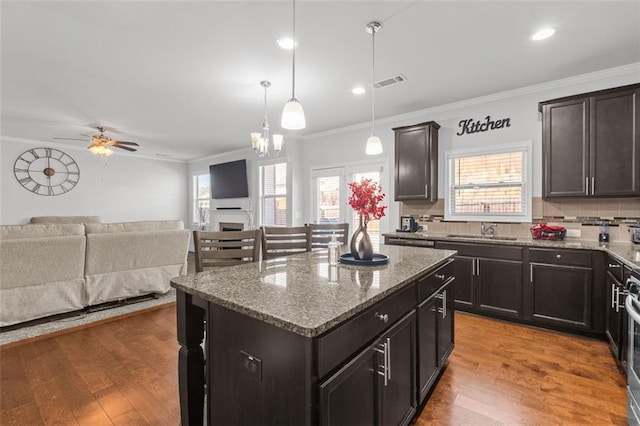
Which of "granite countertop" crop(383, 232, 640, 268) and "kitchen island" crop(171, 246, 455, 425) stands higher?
"granite countertop" crop(383, 232, 640, 268)

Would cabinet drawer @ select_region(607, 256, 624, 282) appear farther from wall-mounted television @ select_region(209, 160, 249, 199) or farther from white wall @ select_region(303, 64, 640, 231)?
wall-mounted television @ select_region(209, 160, 249, 199)

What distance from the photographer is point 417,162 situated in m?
4.08

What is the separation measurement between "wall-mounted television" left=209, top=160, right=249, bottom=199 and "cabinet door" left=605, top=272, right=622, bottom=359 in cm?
601

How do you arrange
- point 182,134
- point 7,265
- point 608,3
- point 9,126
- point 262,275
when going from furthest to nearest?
point 182,134, point 9,126, point 7,265, point 608,3, point 262,275

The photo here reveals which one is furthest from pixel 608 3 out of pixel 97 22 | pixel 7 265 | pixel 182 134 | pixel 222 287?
pixel 182 134

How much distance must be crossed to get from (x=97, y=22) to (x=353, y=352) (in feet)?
9.88

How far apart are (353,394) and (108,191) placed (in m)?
8.10

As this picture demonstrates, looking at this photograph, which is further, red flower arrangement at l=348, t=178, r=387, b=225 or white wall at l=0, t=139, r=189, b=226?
white wall at l=0, t=139, r=189, b=226

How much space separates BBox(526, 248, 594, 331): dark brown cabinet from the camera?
2.78 metres

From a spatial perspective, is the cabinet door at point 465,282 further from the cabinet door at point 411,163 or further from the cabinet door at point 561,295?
the cabinet door at point 411,163

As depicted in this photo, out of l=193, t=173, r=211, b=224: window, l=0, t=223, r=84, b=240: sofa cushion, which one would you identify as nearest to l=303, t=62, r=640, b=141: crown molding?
l=0, t=223, r=84, b=240: sofa cushion

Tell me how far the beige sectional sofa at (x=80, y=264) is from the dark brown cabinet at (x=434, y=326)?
141 inches

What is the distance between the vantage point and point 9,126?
518cm

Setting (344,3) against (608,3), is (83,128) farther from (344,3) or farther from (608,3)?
(608,3)
